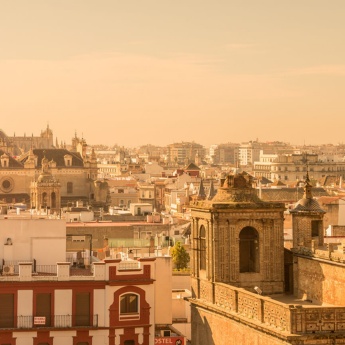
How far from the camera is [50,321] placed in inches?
1463

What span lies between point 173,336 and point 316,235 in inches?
246

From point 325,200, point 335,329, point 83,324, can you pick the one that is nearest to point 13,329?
point 83,324

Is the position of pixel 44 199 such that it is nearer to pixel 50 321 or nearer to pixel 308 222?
pixel 50 321

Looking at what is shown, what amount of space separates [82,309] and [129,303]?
4.45 feet

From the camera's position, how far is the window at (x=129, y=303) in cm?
3762

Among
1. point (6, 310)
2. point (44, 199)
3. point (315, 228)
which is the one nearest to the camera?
point (315, 228)

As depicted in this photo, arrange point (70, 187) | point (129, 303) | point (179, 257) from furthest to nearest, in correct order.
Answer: point (70, 187), point (179, 257), point (129, 303)

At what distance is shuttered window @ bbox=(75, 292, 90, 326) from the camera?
37281 mm

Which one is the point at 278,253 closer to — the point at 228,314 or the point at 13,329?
the point at 228,314

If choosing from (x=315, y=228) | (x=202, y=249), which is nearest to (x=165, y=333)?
(x=202, y=249)

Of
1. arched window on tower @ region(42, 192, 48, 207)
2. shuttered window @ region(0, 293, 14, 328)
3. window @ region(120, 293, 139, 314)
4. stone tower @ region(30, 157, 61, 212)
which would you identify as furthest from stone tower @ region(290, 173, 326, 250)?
stone tower @ region(30, 157, 61, 212)

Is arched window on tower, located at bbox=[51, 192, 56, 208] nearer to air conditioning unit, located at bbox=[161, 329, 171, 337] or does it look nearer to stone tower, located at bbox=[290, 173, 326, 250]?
air conditioning unit, located at bbox=[161, 329, 171, 337]

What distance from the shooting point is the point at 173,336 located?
39219mm

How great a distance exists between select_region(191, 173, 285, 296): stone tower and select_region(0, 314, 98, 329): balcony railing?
369cm
